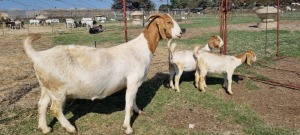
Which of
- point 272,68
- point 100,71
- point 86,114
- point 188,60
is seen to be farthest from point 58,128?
point 272,68

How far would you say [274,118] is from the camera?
6.20 metres

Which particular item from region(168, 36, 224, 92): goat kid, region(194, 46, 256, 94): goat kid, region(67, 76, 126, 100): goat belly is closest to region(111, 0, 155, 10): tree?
region(168, 36, 224, 92): goat kid

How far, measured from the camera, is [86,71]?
203 inches

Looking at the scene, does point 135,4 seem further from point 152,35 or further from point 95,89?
point 95,89

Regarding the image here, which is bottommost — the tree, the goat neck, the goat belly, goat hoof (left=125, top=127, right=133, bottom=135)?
goat hoof (left=125, top=127, right=133, bottom=135)

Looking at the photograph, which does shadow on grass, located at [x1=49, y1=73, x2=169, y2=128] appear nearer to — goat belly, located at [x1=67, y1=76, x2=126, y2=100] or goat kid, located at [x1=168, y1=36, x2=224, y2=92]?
goat kid, located at [x1=168, y1=36, x2=224, y2=92]

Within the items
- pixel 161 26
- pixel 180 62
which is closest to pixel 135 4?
pixel 180 62

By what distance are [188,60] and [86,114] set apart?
2.79 meters

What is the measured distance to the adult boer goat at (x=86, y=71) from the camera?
4980mm

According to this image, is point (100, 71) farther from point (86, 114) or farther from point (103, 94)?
point (86, 114)

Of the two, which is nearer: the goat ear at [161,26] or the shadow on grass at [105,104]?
the goat ear at [161,26]

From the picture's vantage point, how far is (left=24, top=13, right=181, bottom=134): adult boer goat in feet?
16.3

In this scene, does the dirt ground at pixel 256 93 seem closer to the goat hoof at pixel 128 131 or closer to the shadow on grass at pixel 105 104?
the shadow on grass at pixel 105 104

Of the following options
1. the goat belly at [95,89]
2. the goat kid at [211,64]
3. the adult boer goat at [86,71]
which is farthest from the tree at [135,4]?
the goat belly at [95,89]
